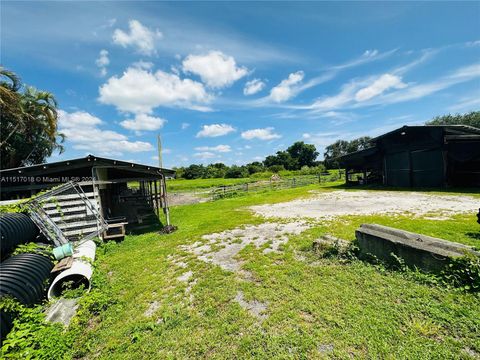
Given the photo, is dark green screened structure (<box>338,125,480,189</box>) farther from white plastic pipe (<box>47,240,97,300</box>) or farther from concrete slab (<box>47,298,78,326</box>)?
concrete slab (<box>47,298,78,326</box>)

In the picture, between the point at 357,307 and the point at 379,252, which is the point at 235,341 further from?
the point at 379,252

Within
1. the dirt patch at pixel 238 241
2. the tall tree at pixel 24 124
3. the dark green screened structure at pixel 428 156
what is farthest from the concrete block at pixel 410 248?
the tall tree at pixel 24 124

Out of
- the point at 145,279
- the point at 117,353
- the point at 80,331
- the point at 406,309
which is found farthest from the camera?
the point at 145,279

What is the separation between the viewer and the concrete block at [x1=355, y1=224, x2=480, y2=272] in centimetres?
361

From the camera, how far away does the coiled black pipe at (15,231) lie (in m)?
4.15

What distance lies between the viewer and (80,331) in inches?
126

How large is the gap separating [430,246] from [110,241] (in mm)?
9009

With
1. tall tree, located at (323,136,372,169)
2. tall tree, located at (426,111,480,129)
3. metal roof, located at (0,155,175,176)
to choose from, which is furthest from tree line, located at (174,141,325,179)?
metal roof, located at (0,155,175,176)

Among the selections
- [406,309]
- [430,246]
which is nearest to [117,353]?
[406,309]

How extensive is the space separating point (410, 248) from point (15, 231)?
7751 millimetres

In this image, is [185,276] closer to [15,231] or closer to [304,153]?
[15,231]

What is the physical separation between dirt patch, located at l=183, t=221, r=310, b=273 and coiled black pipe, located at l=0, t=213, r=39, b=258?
3.72 meters

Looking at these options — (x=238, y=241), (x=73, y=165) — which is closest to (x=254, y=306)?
(x=238, y=241)

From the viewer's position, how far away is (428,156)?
50.0 feet
